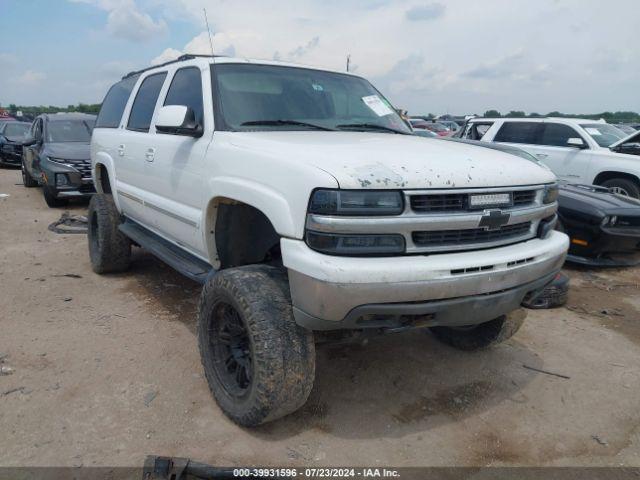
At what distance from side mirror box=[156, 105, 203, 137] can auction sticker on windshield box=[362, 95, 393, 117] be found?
1.35 m

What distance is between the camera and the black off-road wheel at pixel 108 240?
5.05m

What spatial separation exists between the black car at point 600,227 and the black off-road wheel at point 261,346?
405 cm

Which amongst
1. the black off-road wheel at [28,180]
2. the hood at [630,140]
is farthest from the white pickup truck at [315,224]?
the black off-road wheel at [28,180]

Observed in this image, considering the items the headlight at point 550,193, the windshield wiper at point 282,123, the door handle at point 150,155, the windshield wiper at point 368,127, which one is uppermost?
the windshield wiper at point 282,123

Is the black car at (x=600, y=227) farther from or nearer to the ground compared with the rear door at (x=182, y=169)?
nearer to the ground

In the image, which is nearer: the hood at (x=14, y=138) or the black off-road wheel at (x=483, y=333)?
the black off-road wheel at (x=483, y=333)

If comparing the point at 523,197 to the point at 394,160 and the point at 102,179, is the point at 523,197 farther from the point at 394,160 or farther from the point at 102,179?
the point at 102,179

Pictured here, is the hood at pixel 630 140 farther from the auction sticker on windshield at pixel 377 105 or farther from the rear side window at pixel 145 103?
the rear side window at pixel 145 103

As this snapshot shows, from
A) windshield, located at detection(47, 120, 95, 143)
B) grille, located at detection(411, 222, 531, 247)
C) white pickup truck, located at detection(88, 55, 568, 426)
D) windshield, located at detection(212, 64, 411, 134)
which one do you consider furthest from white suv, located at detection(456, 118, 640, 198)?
windshield, located at detection(47, 120, 95, 143)

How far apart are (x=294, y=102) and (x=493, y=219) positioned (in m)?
1.62

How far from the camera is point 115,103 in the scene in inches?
211

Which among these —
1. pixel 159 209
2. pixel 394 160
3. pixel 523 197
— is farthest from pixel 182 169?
pixel 523 197

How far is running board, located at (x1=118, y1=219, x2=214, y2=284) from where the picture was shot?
3381 millimetres

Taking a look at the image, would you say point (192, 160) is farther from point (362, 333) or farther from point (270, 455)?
point (270, 455)
